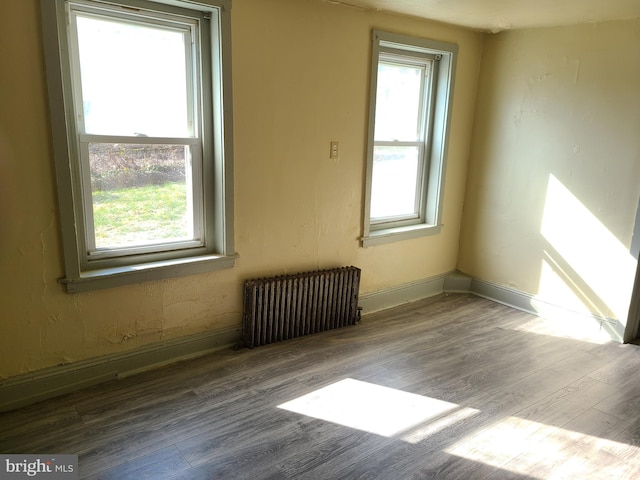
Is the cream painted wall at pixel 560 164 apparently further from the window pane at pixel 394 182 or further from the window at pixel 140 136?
Answer: the window at pixel 140 136

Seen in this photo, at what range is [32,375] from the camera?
2.49 metres

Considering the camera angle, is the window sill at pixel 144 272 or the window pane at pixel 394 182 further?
the window pane at pixel 394 182

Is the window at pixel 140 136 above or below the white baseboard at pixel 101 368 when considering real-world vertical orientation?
above

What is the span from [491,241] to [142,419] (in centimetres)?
323

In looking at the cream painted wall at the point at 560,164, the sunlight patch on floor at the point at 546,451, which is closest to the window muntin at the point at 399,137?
the cream painted wall at the point at 560,164

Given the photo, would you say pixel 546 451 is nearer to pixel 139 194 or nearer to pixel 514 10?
pixel 139 194

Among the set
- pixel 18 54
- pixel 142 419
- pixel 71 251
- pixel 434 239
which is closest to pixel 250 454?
pixel 142 419

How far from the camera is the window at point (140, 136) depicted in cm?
240

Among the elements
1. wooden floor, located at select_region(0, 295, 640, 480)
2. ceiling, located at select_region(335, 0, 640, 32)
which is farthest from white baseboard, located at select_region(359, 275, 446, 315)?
ceiling, located at select_region(335, 0, 640, 32)

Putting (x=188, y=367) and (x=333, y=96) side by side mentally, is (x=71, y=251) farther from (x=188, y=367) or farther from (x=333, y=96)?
(x=333, y=96)

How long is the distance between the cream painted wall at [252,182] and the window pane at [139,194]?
278 mm

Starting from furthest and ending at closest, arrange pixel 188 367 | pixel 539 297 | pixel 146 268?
pixel 539 297 < pixel 188 367 < pixel 146 268

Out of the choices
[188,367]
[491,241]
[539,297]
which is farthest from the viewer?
[491,241]
